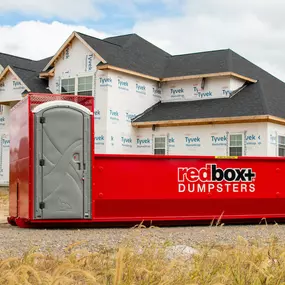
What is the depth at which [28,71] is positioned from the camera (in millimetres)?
34125

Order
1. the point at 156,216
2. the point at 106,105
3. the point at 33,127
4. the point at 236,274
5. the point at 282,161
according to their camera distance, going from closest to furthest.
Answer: the point at 236,274 → the point at 33,127 → the point at 156,216 → the point at 282,161 → the point at 106,105

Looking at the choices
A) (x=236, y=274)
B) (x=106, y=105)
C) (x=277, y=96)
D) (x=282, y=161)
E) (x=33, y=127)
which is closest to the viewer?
(x=236, y=274)

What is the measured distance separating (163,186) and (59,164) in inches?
100

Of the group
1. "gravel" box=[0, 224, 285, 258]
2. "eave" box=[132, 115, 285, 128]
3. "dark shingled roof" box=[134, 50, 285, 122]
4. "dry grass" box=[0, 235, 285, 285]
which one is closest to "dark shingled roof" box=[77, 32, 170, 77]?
"dark shingled roof" box=[134, 50, 285, 122]

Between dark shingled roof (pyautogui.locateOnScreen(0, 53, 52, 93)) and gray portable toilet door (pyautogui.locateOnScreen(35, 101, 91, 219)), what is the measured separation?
19.8 meters

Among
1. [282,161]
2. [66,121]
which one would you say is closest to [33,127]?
[66,121]

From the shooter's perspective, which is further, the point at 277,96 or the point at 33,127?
the point at 277,96

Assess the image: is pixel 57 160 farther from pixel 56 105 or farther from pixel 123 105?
pixel 123 105

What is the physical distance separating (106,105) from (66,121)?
1603 centimetres

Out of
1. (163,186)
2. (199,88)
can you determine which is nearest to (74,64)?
(199,88)

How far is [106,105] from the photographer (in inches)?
1134

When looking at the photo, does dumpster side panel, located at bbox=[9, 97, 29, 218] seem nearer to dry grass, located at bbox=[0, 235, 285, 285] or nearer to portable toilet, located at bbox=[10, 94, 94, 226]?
portable toilet, located at bbox=[10, 94, 94, 226]

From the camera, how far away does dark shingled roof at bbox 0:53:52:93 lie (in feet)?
107

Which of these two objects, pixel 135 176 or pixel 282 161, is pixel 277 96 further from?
pixel 135 176
